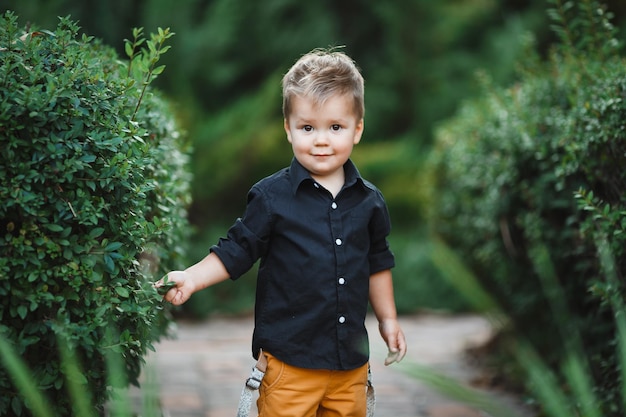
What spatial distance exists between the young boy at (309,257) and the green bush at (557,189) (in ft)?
2.35

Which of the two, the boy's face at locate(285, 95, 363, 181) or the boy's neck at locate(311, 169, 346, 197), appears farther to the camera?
the boy's neck at locate(311, 169, 346, 197)

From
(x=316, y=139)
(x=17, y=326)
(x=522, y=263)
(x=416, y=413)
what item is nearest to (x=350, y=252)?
(x=316, y=139)

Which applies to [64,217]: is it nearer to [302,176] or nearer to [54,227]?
[54,227]

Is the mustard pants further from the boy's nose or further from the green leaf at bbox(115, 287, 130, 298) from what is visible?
the boy's nose

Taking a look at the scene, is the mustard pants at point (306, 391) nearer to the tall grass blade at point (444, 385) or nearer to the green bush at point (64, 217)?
the green bush at point (64, 217)

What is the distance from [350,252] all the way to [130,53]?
969 millimetres

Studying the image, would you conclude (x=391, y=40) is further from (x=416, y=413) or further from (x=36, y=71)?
(x=36, y=71)

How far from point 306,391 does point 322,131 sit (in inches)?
33.5

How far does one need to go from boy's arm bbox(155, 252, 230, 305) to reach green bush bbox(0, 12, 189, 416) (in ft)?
0.27

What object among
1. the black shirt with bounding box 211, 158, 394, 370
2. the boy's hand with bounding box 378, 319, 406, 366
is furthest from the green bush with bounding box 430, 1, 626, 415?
the black shirt with bounding box 211, 158, 394, 370

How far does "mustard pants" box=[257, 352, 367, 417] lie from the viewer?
9.04 feet

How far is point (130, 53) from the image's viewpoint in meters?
2.76

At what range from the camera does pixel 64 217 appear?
7.84 ft

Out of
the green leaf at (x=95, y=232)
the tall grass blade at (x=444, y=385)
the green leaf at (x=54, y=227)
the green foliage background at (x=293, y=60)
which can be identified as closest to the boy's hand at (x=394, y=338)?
the green leaf at (x=95, y=232)
